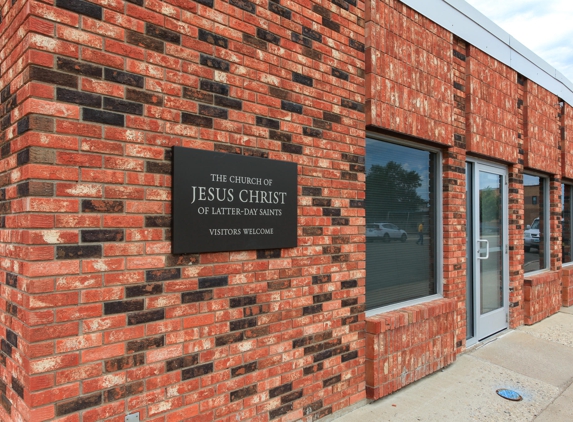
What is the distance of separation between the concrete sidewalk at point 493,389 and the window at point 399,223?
857mm

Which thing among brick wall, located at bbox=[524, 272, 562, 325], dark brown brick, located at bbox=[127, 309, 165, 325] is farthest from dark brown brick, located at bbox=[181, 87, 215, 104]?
brick wall, located at bbox=[524, 272, 562, 325]

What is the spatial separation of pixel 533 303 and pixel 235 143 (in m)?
5.79

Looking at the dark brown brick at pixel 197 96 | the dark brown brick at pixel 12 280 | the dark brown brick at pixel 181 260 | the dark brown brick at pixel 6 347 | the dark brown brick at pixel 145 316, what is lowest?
the dark brown brick at pixel 6 347

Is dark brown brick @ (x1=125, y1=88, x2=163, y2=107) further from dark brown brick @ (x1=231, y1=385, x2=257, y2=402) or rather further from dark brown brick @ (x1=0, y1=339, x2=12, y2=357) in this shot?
dark brown brick @ (x1=231, y1=385, x2=257, y2=402)

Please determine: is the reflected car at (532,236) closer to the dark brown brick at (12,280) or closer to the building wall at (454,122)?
the building wall at (454,122)

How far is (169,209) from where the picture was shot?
228 centimetres

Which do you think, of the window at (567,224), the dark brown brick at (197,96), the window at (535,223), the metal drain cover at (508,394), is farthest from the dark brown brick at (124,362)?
the window at (567,224)

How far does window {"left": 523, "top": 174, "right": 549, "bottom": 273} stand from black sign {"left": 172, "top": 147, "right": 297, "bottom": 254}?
5.65 metres

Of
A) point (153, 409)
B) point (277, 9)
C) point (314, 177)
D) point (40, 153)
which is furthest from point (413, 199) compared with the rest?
point (40, 153)

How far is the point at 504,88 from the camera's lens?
18.3 ft

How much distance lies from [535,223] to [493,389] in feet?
14.4

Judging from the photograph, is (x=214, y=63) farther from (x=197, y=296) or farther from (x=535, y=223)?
(x=535, y=223)

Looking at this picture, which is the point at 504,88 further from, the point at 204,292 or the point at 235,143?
the point at 204,292

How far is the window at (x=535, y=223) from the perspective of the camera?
686cm
